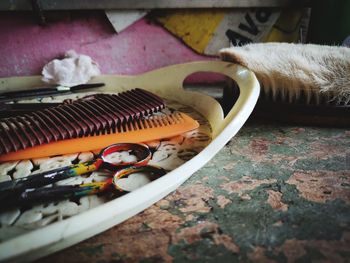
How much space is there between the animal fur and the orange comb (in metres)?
0.27

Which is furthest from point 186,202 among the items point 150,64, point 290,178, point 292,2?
point 292,2

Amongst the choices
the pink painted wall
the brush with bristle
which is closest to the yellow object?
the pink painted wall

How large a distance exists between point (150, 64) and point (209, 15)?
0.33 m

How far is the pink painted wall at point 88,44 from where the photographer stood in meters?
1.13

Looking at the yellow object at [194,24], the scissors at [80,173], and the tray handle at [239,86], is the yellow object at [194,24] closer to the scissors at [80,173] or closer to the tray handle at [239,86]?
the tray handle at [239,86]

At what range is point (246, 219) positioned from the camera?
0.43 m

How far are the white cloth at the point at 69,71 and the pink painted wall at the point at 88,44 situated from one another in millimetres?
96

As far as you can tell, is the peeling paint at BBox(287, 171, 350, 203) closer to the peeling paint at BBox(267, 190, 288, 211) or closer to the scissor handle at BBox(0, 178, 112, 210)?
the peeling paint at BBox(267, 190, 288, 211)

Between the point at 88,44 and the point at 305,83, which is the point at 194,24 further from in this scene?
the point at 305,83

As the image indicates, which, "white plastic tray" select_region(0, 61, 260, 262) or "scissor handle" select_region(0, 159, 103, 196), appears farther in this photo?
"scissor handle" select_region(0, 159, 103, 196)

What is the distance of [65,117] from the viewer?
2.02 feet

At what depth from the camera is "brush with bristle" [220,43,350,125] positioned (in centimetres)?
75

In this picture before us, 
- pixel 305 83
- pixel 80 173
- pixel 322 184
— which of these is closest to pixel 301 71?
pixel 305 83

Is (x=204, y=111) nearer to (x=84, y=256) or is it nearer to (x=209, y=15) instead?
(x=84, y=256)
